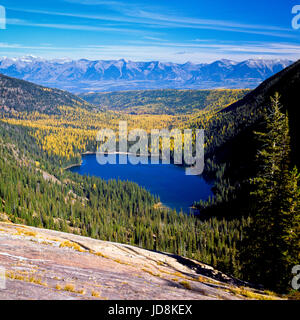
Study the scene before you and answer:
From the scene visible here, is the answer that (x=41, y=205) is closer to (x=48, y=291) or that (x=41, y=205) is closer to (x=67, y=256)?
(x=67, y=256)

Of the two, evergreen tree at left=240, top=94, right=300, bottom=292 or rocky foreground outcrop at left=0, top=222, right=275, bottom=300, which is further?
evergreen tree at left=240, top=94, right=300, bottom=292

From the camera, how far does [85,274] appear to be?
731 inches

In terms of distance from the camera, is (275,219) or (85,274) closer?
(85,274)

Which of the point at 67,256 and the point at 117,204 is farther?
the point at 117,204

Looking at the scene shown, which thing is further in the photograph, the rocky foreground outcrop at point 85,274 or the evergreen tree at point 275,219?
the evergreen tree at point 275,219

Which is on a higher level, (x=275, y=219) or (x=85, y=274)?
(x=275, y=219)

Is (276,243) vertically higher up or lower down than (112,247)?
higher up

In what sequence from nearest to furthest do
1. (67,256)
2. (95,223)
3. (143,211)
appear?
(67,256)
(95,223)
(143,211)

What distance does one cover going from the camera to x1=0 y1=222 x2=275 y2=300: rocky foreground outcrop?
568 inches

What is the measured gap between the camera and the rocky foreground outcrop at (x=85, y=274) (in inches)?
568
